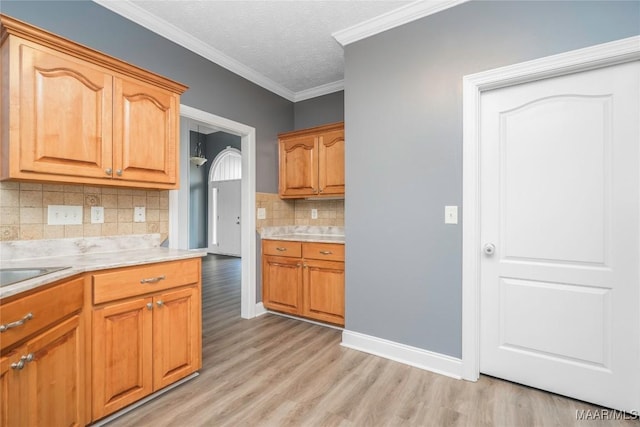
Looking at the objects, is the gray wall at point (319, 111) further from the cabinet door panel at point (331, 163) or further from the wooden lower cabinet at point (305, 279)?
the wooden lower cabinet at point (305, 279)

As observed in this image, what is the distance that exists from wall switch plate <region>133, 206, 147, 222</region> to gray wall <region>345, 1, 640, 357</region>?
65.9 inches

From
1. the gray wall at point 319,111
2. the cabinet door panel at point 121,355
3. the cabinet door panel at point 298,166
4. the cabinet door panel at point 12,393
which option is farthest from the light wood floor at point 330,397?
the gray wall at point 319,111

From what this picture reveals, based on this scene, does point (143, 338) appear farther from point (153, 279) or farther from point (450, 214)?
point (450, 214)

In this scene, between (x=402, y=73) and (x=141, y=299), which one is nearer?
(x=141, y=299)

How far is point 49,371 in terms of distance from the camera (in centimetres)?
131

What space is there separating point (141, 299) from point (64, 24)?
1865 mm

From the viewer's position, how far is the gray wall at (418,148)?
6.34 feet

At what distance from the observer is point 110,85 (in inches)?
71.2

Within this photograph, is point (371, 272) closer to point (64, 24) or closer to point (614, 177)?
point (614, 177)

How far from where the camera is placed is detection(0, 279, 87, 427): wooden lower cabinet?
1.11 meters

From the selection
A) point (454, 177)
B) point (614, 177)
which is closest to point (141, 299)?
point (454, 177)

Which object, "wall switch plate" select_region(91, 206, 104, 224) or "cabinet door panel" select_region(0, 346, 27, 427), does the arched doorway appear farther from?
"cabinet door panel" select_region(0, 346, 27, 427)
